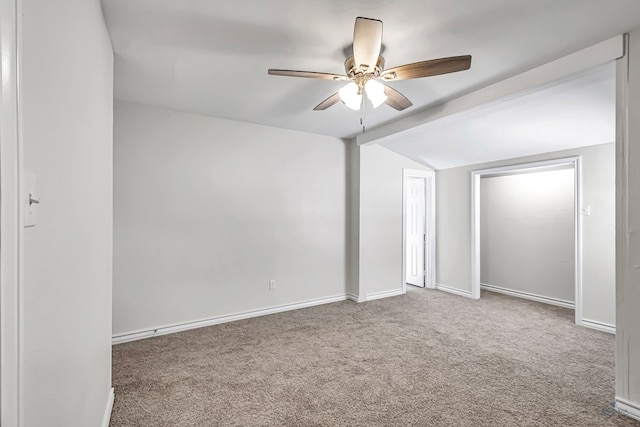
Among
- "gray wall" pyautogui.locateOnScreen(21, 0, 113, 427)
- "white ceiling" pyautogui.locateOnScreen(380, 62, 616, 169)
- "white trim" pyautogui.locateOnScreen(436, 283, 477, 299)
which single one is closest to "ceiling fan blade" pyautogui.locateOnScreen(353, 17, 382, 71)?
"gray wall" pyautogui.locateOnScreen(21, 0, 113, 427)

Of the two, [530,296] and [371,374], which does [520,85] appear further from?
[530,296]

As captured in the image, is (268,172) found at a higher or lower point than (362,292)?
higher

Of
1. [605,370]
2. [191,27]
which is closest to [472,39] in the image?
[191,27]

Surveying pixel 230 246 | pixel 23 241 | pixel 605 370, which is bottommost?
pixel 605 370

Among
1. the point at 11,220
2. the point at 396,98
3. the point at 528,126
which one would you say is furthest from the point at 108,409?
the point at 528,126

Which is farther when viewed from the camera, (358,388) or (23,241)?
(358,388)

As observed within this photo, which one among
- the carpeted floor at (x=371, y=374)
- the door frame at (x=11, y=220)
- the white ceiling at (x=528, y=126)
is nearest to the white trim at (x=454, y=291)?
the carpeted floor at (x=371, y=374)

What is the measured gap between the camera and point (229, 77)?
2.61 metres

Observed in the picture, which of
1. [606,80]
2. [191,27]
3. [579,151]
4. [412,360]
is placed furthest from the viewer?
[579,151]

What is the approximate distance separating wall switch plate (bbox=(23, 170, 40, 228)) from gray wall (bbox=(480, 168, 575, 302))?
18.2 ft

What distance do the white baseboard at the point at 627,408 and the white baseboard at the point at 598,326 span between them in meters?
1.75

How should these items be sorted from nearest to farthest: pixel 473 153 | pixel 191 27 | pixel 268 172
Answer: pixel 191 27 → pixel 268 172 → pixel 473 153

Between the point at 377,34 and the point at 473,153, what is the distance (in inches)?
130

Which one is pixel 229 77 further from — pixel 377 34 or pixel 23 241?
pixel 23 241
